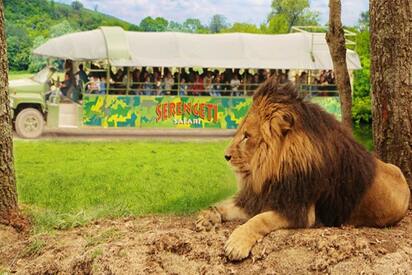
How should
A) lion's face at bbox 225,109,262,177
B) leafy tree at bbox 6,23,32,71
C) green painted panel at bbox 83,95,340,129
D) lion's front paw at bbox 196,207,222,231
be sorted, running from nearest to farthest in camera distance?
lion's face at bbox 225,109,262,177 → lion's front paw at bbox 196,207,222,231 → green painted panel at bbox 83,95,340,129 → leafy tree at bbox 6,23,32,71

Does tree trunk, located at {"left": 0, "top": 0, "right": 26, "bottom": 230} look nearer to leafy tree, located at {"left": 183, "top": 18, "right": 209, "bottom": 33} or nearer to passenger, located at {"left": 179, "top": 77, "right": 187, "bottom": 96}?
passenger, located at {"left": 179, "top": 77, "right": 187, "bottom": 96}

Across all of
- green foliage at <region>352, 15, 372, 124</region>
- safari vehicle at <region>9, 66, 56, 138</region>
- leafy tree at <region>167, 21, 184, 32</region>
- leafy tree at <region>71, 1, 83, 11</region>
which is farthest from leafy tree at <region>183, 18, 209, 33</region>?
safari vehicle at <region>9, 66, 56, 138</region>

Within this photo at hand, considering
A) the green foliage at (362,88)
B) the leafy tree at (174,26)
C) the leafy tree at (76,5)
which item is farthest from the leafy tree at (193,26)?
A: the green foliage at (362,88)

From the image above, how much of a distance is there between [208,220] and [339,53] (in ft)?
10.0

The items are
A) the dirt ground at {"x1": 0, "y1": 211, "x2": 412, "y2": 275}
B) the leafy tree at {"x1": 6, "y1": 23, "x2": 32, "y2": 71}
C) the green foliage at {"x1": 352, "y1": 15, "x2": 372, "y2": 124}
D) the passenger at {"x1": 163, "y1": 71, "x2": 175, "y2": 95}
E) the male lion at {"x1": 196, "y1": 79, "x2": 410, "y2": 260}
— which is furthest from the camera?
the leafy tree at {"x1": 6, "y1": 23, "x2": 32, "y2": 71}

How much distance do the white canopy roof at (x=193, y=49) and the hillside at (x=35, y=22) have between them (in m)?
5.25

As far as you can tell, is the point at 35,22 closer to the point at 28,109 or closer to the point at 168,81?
the point at 168,81

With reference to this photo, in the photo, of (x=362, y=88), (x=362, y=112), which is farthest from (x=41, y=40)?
(x=362, y=112)

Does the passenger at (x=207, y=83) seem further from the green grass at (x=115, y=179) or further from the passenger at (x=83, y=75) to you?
the passenger at (x=83, y=75)

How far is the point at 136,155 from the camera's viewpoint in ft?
45.2

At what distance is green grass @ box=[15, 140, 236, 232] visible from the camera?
695 cm

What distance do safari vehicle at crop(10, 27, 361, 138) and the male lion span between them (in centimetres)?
1213

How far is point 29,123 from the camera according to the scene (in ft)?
52.0

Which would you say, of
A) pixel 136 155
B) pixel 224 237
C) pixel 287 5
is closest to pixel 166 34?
pixel 136 155
